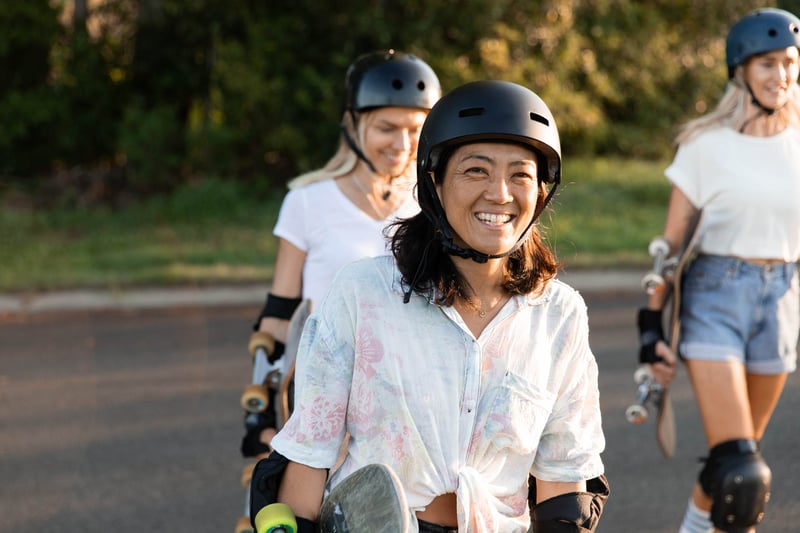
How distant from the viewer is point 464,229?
97.4 inches

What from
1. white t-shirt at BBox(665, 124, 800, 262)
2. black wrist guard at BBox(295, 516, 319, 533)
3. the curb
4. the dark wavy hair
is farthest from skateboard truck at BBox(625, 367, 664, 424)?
the curb

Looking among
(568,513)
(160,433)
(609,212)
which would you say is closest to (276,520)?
(568,513)

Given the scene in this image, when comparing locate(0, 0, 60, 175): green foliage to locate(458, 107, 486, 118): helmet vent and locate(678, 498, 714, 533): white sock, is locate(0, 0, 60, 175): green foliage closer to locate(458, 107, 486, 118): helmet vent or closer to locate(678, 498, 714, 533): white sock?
locate(678, 498, 714, 533): white sock

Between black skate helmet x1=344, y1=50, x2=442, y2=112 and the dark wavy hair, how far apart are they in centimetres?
133

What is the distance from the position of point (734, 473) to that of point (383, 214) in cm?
140

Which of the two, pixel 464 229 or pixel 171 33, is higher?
pixel 171 33

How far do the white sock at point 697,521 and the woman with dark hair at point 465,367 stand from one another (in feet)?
5.65

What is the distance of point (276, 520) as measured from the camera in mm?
2324

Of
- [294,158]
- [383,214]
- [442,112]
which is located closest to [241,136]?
A: [294,158]

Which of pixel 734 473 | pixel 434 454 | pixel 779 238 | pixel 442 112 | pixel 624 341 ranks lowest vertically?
pixel 624 341

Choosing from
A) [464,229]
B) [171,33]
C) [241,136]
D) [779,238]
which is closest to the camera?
[464,229]

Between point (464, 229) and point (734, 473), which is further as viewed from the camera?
point (734, 473)

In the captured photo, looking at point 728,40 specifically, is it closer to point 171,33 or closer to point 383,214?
point 383,214

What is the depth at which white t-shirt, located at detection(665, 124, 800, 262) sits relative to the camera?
392 cm
